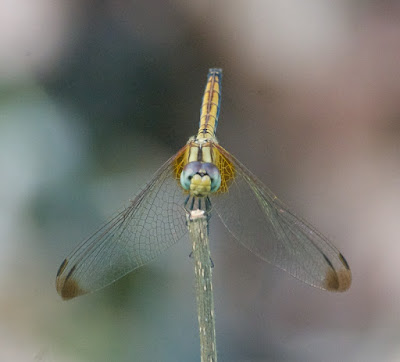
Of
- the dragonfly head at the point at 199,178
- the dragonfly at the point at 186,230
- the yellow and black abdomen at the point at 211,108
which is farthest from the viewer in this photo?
the yellow and black abdomen at the point at 211,108

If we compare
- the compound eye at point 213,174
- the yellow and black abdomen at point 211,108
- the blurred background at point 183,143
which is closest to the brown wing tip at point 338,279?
the compound eye at point 213,174

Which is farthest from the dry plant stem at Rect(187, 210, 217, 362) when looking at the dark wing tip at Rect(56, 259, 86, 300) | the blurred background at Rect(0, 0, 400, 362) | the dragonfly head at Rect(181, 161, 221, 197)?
the blurred background at Rect(0, 0, 400, 362)

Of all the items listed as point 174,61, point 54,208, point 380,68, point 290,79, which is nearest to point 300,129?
point 290,79

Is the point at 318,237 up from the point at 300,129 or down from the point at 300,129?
down

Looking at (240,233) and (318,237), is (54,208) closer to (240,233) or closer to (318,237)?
(240,233)

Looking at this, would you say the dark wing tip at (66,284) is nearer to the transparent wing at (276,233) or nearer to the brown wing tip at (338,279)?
the transparent wing at (276,233)

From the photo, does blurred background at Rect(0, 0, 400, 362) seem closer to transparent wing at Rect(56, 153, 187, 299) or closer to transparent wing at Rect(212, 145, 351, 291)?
transparent wing at Rect(56, 153, 187, 299)
